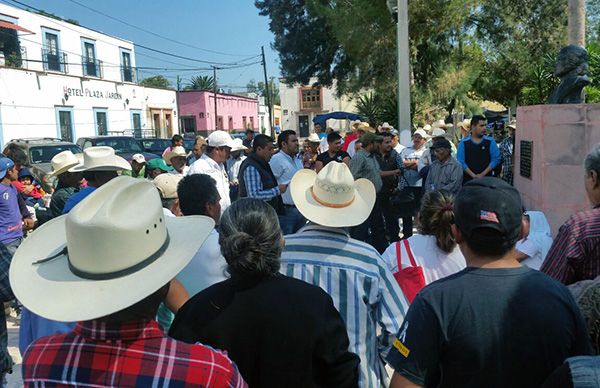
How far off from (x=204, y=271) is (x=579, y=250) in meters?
1.84

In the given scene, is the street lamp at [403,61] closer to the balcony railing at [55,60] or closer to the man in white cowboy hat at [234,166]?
the man in white cowboy hat at [234,166]

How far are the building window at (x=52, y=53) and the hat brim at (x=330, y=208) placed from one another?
2565 cm

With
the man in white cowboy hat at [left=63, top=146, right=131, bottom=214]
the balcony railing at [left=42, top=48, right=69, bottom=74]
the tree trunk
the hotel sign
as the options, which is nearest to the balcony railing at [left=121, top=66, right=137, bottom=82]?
the hotel sign

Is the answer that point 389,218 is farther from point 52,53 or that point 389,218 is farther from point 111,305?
point 52,53

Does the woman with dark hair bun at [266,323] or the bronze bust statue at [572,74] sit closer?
the woman with dark hair bun at [266,323]

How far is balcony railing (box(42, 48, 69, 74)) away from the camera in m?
25.0

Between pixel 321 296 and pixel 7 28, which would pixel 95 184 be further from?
pixel 7 28

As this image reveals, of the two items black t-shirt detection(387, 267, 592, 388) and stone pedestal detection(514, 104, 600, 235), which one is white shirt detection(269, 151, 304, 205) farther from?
black t-shirt detection(387, 267, 592, 388)

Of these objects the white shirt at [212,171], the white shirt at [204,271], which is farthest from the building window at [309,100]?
the white shirt at [204,271]

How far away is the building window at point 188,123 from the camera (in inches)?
1797

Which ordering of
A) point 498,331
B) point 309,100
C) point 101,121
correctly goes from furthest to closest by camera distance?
point 309,100 < point 101,121 < point 498,331

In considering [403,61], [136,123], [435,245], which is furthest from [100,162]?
[136,123]

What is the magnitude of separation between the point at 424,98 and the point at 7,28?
19.2 metres

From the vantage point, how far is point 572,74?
579cm
